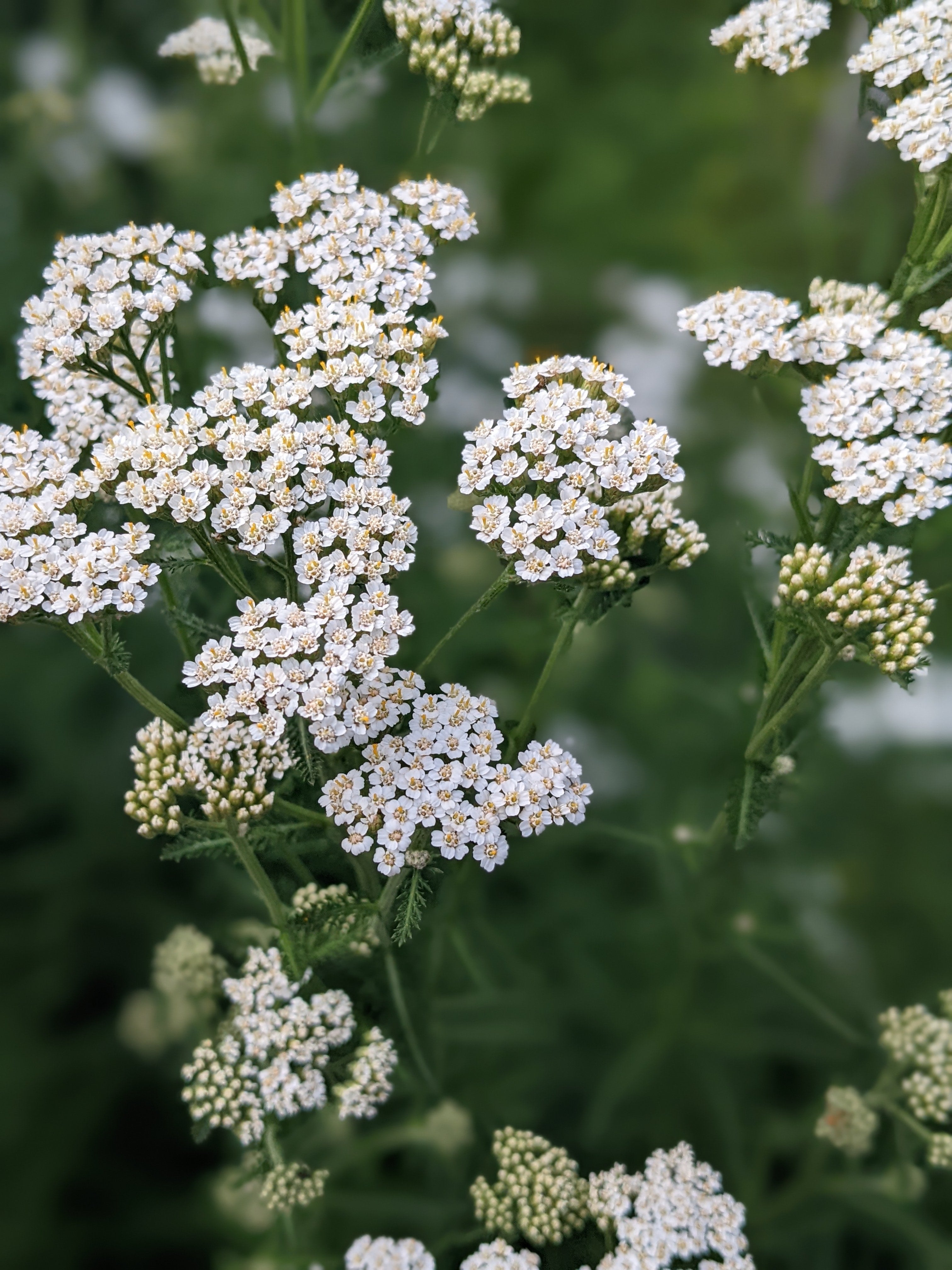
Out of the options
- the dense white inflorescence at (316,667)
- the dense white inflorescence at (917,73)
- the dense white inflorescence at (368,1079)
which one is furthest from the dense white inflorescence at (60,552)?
the dense white inflorescence at (917,73)

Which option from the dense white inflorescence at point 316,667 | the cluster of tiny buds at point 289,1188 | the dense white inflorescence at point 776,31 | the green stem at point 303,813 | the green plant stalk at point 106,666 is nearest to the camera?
the dense white inflorescence at point 316,667

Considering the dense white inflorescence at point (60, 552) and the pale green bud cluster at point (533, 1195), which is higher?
the dense white inflorescence at point (60, 552)

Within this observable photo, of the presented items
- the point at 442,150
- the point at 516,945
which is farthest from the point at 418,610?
the point at 442,150

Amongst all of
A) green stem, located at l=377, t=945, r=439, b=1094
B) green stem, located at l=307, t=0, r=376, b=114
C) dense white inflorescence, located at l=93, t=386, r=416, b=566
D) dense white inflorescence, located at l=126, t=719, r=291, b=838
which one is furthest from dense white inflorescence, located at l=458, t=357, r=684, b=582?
green stem, located at l=307, t=0, r=376, b=114

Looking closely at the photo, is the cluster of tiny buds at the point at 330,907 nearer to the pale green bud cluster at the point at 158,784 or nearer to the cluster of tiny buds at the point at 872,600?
the pale green bud cluster at the point at 158,784

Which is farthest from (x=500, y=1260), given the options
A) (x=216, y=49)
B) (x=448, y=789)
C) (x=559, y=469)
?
(x=216, y=49)

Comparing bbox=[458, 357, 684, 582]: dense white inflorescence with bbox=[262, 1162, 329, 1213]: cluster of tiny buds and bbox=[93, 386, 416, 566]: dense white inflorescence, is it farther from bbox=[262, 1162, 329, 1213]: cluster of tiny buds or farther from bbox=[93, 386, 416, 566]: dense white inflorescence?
bbox=[262, 1162, 329, 1213]: cluster of tiny buds
